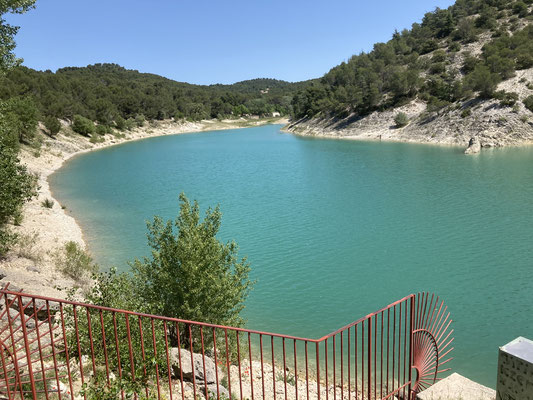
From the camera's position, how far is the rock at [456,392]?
7.64m

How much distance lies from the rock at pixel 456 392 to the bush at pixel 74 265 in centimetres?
1328

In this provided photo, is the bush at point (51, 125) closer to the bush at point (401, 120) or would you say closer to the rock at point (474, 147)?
the bush at point (401, 120)

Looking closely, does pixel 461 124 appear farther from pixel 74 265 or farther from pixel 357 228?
pixel 74 265

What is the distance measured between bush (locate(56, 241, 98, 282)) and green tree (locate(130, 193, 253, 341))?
20.7ft

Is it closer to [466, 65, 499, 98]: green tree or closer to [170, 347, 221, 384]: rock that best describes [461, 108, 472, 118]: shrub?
[466, 65, 499, 98]: green tree

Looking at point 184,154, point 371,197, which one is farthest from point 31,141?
point 371,197

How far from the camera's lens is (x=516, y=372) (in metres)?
5.75

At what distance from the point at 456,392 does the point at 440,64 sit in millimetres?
85057

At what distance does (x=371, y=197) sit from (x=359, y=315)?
18414 millimetres

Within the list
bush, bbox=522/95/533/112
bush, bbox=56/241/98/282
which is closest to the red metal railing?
bush, bbox=56/241/98/282

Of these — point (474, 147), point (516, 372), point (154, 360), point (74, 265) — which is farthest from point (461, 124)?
point (154, 360)

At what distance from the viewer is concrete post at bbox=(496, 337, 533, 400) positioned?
18.5ft

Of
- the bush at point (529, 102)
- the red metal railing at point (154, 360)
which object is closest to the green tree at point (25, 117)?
the red metal railing at point (154, 360)

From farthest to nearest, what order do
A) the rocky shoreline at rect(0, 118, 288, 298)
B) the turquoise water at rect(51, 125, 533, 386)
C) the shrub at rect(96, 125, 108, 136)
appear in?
the shrub at rect(96, 125, 108, 136) → the turquoise water at rect(51, 125, 533, 386) → the rocky shoreline at rect(0, 118, 288, 298)
